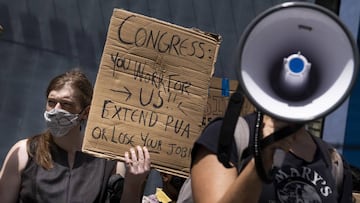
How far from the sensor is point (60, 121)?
3.48 meters

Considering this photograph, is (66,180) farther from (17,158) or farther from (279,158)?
(279,158)

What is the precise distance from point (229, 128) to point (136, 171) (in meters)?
1.32

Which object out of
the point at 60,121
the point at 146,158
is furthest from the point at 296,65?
the point at 60,121

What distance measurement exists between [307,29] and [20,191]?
1.91 m

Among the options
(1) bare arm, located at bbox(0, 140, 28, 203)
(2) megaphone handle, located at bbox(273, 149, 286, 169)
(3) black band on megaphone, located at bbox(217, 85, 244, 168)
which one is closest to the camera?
(3) black band on megaphone, located at bbox(217, 85, 244, 168)

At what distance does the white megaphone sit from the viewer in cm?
184

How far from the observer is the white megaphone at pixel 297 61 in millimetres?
1839

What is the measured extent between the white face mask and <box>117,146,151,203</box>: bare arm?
389mm

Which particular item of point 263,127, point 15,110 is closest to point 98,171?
point 263,127

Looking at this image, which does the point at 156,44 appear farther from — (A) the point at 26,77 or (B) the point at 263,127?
(A) the point at 26,77

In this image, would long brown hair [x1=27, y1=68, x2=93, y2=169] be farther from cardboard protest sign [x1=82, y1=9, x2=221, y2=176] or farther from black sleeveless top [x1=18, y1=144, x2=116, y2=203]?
cardboard protest sign [x1=82, y1=9, x2=221, y2=176]

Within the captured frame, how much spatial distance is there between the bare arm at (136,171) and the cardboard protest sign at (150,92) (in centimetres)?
5

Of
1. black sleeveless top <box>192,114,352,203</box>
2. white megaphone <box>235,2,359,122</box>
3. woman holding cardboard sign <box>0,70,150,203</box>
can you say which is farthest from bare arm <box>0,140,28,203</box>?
white megaphone <box>235,2,359,122</box>

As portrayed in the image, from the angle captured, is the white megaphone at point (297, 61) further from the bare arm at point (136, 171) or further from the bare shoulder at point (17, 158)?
the bare shoulder at point (17, 158)
